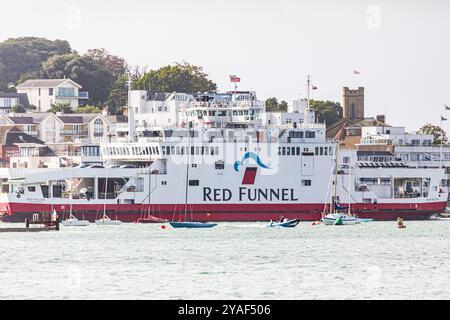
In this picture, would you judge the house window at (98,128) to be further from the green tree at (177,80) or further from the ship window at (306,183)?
the ship window at (306,183)

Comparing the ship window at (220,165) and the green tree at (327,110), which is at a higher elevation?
the green tree at (327,110)

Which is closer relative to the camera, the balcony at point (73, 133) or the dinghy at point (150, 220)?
the dinghy at point (150, 220)

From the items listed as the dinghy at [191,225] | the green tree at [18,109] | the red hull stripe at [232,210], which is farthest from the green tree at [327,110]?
the dinghy at [191,225]

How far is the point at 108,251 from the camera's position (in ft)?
219

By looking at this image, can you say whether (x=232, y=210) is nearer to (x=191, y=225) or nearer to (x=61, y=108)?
(x=191, y=225)

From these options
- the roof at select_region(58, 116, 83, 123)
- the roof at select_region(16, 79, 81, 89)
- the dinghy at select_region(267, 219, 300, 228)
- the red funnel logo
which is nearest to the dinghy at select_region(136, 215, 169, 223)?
the red funnel logo

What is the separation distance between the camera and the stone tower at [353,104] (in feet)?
471

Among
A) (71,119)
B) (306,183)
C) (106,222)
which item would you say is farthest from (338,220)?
(71,119)

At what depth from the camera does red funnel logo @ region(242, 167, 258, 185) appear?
9294 cm

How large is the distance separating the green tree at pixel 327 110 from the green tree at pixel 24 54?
37215mm

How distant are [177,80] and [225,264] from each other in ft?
287

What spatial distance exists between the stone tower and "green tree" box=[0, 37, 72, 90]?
1592 inches

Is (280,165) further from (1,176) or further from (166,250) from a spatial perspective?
(166,250)
